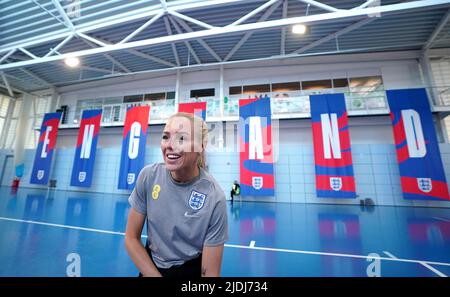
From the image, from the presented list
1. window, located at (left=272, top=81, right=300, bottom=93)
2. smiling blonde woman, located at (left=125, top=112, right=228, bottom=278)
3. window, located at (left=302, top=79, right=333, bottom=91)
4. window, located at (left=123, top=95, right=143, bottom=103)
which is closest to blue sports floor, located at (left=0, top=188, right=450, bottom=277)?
smiling blonde woman, located at (left=125, top=112, right=228, bottom=278)

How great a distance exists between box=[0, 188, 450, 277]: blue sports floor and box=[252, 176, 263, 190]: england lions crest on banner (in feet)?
8.26

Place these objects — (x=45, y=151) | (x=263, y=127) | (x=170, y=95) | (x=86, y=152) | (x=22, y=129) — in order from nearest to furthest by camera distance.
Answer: (x=263, y=127) → (x=86, y=152) → (x=45, y=151) → (x=170, y=95) → (x=22, y=129)

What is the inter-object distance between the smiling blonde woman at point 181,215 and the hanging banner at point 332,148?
6503mm

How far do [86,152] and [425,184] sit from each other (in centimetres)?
1342

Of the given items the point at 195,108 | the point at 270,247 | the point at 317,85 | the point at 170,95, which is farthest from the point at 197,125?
the point at 170,95

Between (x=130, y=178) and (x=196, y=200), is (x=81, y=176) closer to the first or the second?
(x=130, y=178)

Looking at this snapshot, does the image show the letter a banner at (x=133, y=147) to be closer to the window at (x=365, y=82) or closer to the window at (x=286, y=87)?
the window at (x=286, y=87)

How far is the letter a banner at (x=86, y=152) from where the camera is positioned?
830cm

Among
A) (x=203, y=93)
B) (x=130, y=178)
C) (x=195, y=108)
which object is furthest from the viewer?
(x=203, y=93)

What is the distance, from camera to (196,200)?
0.83m
